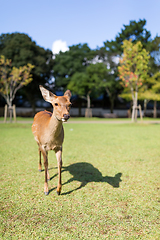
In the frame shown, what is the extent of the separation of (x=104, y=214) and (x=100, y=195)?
75 cm

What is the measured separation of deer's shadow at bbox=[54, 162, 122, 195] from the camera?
488cm

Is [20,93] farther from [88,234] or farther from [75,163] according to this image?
[88,234]

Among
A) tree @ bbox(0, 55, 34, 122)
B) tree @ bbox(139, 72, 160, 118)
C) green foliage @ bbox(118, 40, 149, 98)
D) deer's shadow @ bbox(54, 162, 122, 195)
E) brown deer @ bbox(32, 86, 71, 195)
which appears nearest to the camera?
brown deer @ bbox(32, 86, 71, 195)

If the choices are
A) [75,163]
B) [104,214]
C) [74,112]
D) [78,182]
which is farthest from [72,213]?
[74,112]

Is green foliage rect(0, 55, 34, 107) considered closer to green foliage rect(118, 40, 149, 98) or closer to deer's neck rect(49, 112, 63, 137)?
green foliage rect(118, 40, 149, 98)

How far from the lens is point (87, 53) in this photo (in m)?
37.5

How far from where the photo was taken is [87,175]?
536cm

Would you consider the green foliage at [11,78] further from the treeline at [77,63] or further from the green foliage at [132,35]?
the green foliage at [132,35]

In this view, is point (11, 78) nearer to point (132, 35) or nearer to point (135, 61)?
point (135, 61)

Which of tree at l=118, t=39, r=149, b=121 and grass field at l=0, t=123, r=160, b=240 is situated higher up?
tree at l=118, t=39, r=149, b=121

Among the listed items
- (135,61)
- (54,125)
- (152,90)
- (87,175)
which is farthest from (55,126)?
(152,90)

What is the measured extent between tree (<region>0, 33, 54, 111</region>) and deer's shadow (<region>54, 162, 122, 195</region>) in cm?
2578

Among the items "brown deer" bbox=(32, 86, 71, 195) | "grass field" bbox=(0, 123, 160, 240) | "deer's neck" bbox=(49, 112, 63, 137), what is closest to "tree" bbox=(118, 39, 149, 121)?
"grass field" bbox=(0, 123, 160, 240)

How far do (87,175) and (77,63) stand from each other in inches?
1275
